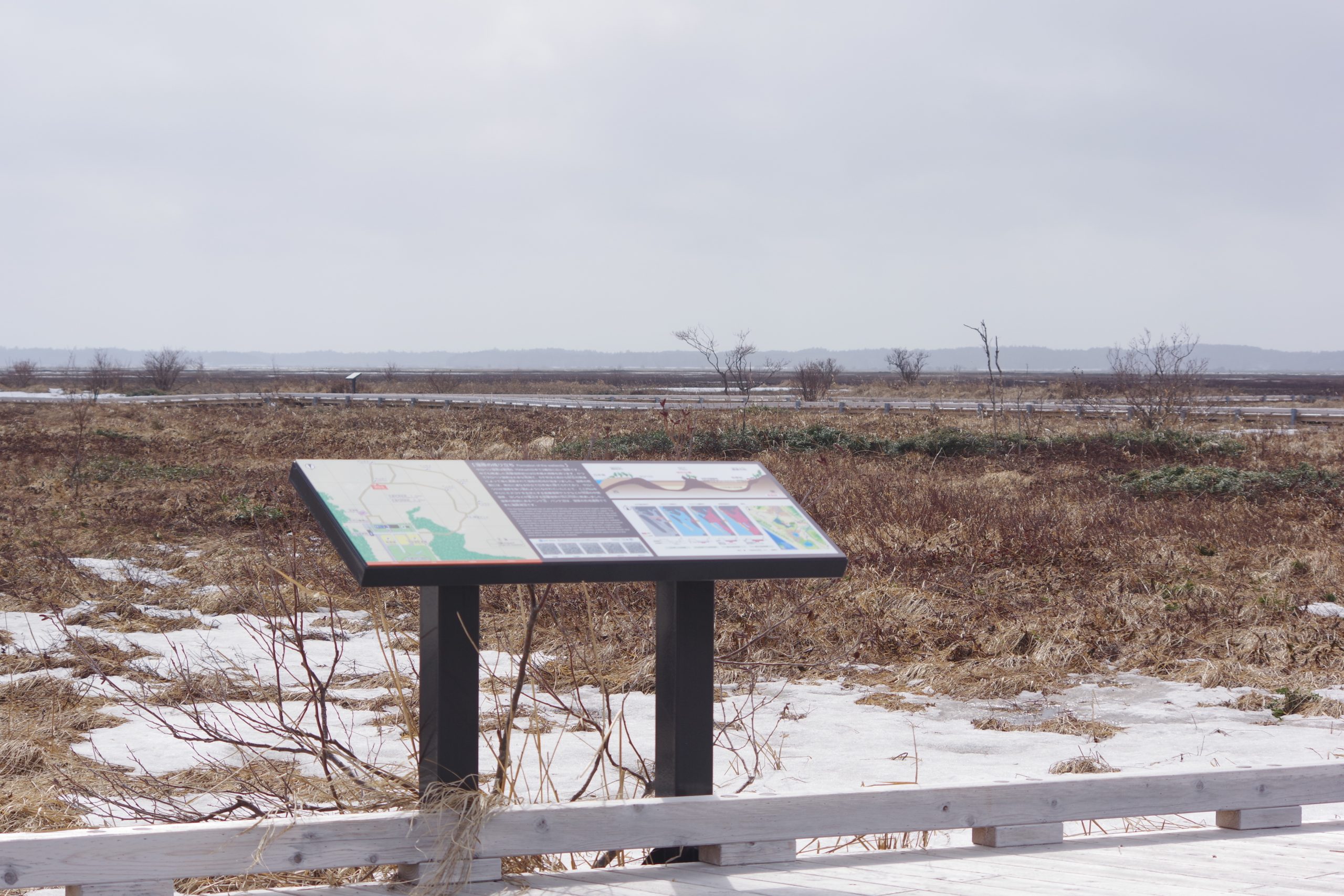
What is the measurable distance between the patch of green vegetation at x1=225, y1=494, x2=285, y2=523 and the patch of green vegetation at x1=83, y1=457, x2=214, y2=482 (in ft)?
14.2

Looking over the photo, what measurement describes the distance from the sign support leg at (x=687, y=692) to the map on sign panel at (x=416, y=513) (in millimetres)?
606

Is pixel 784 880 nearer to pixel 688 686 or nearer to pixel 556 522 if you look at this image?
pixel 688 686

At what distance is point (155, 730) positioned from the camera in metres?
6.57

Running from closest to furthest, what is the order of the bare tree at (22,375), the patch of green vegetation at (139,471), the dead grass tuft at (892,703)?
the dead grass tuft at (892,703), the patch of green vegetation at (139,471), the bare tree at (22,375)

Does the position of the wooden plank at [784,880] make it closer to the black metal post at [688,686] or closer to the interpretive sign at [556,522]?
the black metal post at [688,686]

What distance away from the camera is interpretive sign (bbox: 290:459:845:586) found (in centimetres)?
345

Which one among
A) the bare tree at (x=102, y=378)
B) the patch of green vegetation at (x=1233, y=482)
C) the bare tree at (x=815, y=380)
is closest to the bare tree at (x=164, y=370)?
the bare tree at (x=102, y=378)

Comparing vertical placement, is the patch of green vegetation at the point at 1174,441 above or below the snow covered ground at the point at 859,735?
above

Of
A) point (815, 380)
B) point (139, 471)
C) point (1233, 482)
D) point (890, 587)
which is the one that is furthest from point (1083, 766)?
point (815, 380)

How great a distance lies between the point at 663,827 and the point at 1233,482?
52.0 ft

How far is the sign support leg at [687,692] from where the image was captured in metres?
3.86

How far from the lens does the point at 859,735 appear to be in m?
6.80

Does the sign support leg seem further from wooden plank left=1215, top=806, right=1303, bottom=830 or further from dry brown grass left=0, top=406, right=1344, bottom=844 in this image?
wooden plank left=1215, top=806, right=1303, bottom=830

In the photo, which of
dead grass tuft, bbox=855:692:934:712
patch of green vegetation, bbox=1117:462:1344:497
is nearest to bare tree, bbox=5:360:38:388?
patch of green vegetation, bbox=1117:462:1344:497
